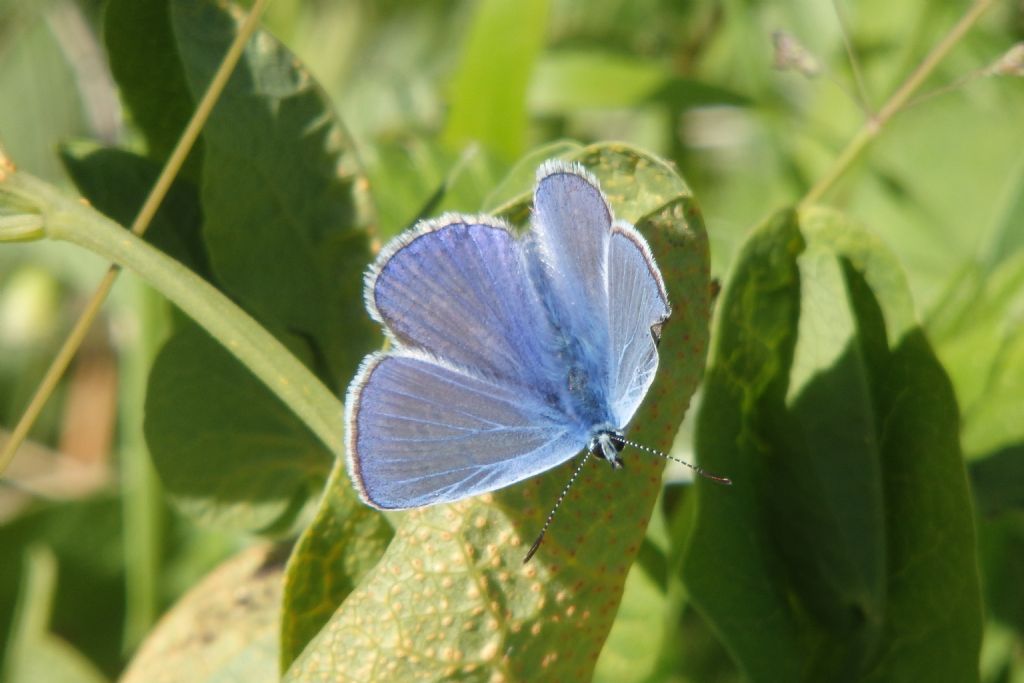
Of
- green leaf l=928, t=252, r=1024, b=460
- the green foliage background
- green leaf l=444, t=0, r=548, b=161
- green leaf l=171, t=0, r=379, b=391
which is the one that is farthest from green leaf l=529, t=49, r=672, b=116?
green leaf l=171, t=0, r=379, b=391

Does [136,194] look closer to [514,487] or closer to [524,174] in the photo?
[524,174]

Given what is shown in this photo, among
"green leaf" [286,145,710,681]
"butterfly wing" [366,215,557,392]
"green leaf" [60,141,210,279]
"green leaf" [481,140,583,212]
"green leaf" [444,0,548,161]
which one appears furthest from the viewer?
"green leaf" [444,0,548,161]

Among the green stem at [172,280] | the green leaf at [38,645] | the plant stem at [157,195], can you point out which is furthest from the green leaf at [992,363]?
the green leaf at [38,645]

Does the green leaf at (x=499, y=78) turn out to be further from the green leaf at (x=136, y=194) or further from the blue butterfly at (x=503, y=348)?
the blue butterfly at (x=503, y=348)

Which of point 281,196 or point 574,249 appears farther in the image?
point 281,196

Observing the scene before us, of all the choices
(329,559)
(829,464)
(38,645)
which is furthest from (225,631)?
(829,464)

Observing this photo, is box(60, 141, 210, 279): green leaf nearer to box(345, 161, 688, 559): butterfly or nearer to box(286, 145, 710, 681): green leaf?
box(345, 161, 688, 559): butterfly

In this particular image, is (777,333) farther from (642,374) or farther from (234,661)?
(234,661)
